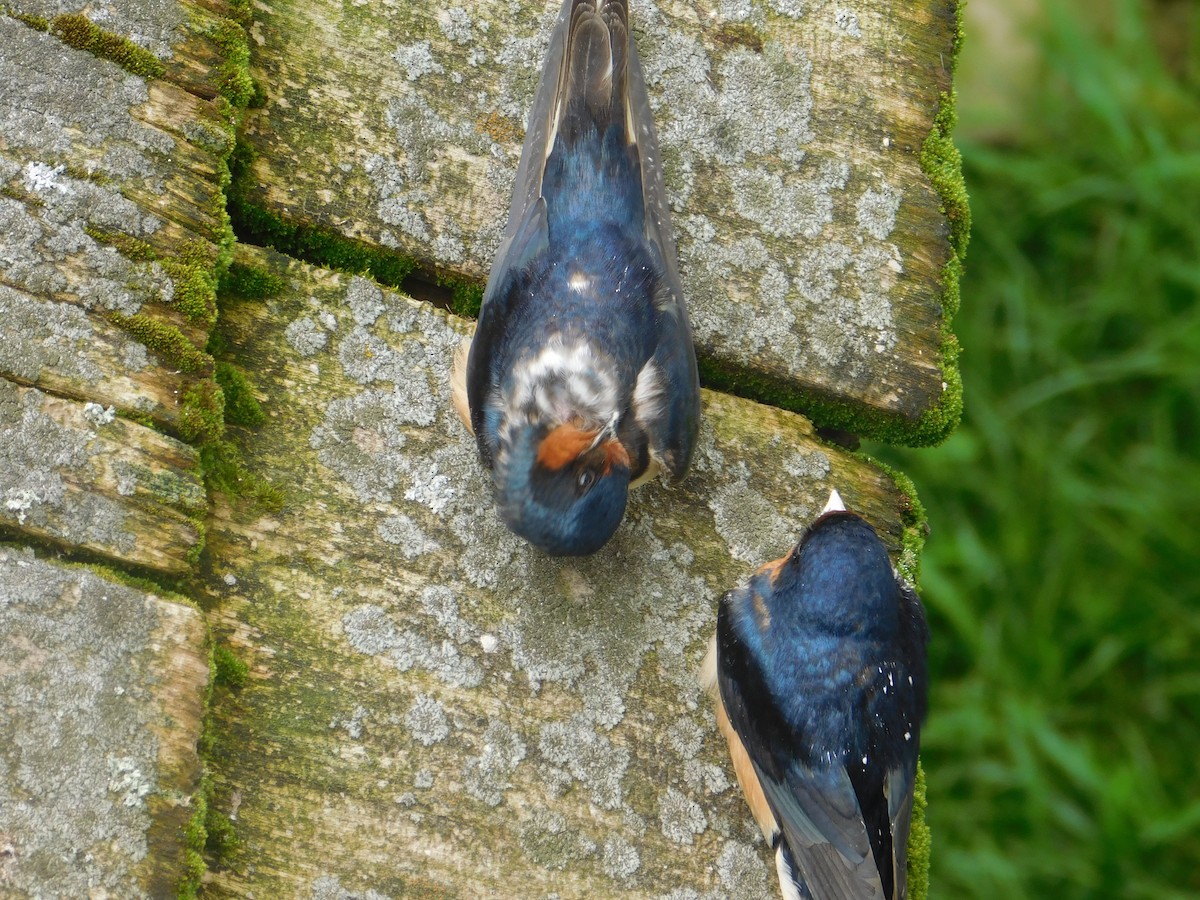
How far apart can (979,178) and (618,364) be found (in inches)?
146

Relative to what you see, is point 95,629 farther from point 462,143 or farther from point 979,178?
point 979,178

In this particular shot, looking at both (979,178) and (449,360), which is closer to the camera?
(449,360)

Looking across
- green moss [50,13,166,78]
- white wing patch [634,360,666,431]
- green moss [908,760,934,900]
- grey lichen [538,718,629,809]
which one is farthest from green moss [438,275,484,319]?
green moss [908,760,934,900]

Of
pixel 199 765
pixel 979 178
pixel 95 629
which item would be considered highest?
pixel 95 629

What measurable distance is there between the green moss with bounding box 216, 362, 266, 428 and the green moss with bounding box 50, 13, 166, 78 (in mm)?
615

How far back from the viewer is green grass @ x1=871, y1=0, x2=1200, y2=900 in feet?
15.6

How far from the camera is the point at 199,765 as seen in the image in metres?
2.04

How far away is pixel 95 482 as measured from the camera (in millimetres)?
2125

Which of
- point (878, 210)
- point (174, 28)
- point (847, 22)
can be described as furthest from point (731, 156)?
point (174, 28)

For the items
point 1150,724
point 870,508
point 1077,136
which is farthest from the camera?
point 1077,136

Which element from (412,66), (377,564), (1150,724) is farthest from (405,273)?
(1150,724)

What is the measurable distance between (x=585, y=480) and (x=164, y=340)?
36.4 inches

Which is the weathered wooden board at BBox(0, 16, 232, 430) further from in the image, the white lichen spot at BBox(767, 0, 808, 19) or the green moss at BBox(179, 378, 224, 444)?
the white lichen spot at BBox(767, 0, 808, 19)

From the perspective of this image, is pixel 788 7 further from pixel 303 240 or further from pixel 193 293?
pixel 193 293
